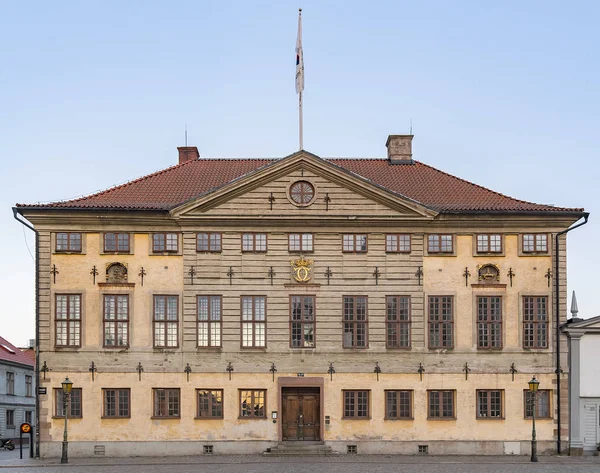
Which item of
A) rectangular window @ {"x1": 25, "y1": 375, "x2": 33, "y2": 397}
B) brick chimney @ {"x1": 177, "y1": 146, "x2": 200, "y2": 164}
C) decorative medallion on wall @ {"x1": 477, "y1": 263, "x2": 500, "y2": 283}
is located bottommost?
rectangular window @ {"x1": 25, "y1": 375, "x2": 33, "y2": 397}

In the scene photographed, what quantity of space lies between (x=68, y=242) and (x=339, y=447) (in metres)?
15.2

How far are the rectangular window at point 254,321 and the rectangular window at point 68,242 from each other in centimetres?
785

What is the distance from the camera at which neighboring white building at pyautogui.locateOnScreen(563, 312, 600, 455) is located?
39.3 metres

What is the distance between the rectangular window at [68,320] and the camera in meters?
39.4

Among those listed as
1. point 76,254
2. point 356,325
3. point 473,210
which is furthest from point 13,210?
point 473,210

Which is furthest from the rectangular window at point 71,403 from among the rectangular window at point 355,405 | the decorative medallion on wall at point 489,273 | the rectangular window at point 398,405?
the decorative medallion on wall at point 489,273

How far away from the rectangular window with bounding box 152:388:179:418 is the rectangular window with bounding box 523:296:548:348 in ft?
52.0

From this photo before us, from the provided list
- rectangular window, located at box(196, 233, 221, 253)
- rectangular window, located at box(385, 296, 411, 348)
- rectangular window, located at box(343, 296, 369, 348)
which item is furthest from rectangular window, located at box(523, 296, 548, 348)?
rectangular window, located at box(196, 233, 221, 253)

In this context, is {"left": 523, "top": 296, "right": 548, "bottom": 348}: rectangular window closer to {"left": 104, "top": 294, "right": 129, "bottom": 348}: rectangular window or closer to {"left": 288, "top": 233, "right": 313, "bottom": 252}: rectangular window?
{"left": 288, "top": 233, "right": 313, "bottom": 252}: rectangular window

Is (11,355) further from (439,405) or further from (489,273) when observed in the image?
(489,273)

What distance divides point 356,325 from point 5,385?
35794 mm

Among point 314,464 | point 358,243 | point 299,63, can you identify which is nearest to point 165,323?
point 358,243

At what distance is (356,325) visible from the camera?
131ft

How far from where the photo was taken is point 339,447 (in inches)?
1540
